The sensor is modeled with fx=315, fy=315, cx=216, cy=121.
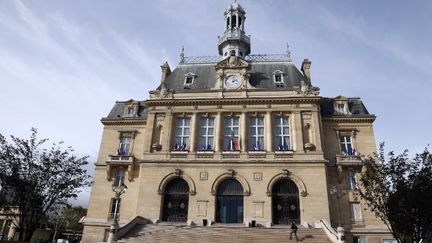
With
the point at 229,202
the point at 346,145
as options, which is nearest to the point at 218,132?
the point at 229,202

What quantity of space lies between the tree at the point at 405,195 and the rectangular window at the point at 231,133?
1242 cm

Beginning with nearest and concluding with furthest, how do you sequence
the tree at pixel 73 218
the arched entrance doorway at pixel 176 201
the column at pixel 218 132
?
the arched entrance doorway at pixel 176 201
the column at pixel 218 132
the tree at pixel 73 218

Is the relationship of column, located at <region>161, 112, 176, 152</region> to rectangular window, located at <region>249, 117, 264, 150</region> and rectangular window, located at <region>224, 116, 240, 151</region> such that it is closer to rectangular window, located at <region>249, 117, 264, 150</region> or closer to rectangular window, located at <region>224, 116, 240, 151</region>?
rectangular window, located at <region>224, 116, 240, 151</region>

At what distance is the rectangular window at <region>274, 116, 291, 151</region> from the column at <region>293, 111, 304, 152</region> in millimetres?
817

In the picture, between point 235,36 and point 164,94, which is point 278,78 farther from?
point 164,94

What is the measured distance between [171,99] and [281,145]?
42.1 ft

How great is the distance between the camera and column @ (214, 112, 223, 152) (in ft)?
105

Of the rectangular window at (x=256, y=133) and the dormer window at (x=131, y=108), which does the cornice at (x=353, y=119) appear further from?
the dormer window at (x=131, y=108)

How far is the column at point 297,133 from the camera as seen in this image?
102 ft

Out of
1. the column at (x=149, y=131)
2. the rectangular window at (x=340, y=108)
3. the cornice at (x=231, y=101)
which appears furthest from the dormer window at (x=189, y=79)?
the rectangular window at (x=340, y=108)

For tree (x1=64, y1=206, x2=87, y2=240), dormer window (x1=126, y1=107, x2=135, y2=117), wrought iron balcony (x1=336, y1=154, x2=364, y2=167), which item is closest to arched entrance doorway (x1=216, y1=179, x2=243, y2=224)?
wrought iron balcony (x1=336, y1=154, x2=364, y2=167)

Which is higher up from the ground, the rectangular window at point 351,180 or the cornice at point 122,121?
the cornice at point 122,121

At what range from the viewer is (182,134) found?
33.8 m

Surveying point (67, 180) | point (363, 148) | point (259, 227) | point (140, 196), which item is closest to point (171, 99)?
point (140, 196)
